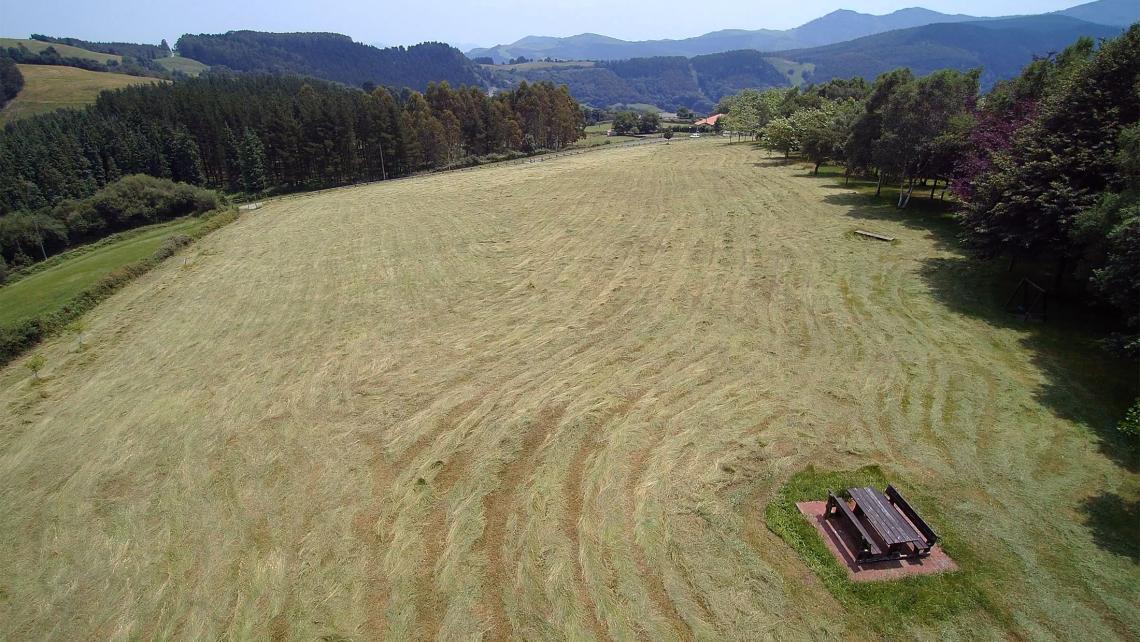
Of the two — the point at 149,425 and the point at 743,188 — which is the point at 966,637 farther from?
the point at 743,188

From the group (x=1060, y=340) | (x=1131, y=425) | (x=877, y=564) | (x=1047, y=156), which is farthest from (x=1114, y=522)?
(x=1047, y=156)

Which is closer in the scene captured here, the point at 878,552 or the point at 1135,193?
the point at 878,552

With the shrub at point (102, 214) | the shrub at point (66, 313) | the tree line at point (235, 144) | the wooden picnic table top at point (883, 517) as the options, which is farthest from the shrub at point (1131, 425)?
the tree line at point (235, 144)

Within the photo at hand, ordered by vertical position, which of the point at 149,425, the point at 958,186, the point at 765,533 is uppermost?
the point at 958,186

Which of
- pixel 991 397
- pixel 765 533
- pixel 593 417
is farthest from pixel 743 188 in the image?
pixel 765 533

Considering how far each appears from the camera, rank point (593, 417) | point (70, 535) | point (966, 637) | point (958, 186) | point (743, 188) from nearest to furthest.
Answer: point (966, 637) → point (70, 535) → point (593, 417) → point (958, 186) → point (743, 188)

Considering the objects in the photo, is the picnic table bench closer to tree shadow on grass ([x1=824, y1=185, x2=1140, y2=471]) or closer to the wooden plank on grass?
tree shadow on grass ([x1=824, y1=185, x2=1140, y2=471])

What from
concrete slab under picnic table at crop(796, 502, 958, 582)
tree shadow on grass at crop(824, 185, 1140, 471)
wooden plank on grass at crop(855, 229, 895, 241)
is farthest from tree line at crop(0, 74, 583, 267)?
concrete slab under picnic table at crop(796, 502, 958, 582)

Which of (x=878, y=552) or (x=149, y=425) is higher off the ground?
(x=878, y=552)
